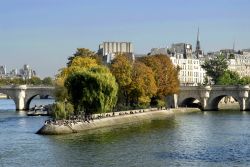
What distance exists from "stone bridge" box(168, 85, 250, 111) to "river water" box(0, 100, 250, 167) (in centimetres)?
3666

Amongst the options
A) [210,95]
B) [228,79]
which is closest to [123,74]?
[210,95]

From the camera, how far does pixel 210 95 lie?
105 meters

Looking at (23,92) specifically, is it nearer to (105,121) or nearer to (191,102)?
(191,102)

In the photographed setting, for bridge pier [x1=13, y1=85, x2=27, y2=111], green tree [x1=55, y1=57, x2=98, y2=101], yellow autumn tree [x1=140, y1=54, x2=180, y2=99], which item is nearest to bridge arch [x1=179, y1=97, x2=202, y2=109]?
yellow autumn tree [x1=140, y1=54, x2=180, y2=99]

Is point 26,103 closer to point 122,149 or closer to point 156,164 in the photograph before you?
point 122,149

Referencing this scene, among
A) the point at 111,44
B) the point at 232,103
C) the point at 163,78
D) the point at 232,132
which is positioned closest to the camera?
the point at 232,132

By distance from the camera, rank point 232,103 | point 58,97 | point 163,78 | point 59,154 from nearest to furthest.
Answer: point 59,154 → point 58,97 → point 163,78 → point 232,103

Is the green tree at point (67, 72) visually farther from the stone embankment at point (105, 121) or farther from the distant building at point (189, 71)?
the distant building at point (189, 71)

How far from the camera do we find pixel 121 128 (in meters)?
63.8

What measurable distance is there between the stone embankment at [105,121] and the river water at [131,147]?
58.1 inches

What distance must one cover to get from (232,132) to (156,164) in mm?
22792

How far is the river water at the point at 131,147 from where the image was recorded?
132 feet

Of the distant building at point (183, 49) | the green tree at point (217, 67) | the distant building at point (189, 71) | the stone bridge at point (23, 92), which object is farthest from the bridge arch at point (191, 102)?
the distant building at point (183, 49)

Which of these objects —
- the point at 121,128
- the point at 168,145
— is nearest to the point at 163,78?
the point at 121,128
